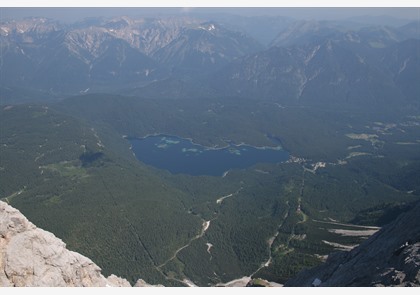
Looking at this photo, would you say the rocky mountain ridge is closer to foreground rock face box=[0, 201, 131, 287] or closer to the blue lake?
foreground rock face box=[0, 201, 131, 287]

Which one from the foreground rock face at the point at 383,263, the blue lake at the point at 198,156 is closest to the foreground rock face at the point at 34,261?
the foreground rock face at the point at 383,263

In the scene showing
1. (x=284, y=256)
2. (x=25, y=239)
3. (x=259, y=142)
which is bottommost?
(x=259, y=142)

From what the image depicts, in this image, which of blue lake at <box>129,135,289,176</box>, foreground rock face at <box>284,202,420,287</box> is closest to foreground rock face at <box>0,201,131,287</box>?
foreground rock face at <box>284,202,420,287</box>

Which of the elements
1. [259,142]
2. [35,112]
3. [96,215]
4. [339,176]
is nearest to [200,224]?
[96,215]

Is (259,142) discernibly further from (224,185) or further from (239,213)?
(239,213)

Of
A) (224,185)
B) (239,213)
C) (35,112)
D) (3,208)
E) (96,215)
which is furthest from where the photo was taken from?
(35,112)

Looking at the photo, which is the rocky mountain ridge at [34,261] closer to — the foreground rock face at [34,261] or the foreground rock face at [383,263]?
the foreground rock face at [34,261]

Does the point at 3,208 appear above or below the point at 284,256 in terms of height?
above

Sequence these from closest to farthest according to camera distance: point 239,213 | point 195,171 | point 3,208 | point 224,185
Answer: point 3,208 → point 239,213 → point 224,185 → point 195,171
